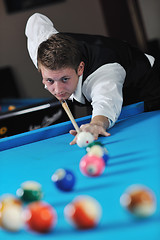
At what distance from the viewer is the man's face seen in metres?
2.10

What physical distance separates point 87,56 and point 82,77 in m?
0.17

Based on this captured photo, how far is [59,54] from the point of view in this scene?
2.09 metres

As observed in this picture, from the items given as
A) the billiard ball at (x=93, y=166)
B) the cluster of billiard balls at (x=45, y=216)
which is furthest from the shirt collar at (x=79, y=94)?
the cluster of billiard balls at (x=45, y=216)

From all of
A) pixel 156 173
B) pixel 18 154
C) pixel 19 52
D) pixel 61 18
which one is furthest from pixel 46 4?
pixel 156 173

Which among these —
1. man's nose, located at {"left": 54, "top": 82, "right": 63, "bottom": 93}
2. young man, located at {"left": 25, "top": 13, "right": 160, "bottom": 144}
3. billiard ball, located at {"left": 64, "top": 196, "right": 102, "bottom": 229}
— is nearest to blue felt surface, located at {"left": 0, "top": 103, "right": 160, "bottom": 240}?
billiard ball, located at {"left": 64, "top": 196, "right": 102, "bottom": 229}

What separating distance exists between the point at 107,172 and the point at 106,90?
919 mm

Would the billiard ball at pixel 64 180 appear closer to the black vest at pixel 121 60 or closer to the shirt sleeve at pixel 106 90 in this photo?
the shirt sleeve at pixel 106 90

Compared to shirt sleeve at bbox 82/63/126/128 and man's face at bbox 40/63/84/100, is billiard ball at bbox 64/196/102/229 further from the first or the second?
man's face at bbox 40/63/84/100

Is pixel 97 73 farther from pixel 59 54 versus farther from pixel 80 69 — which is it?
pixel 59 54

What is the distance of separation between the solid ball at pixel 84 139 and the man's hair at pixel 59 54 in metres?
0.61

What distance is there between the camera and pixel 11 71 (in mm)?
6746

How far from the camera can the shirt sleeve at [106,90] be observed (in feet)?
6.38

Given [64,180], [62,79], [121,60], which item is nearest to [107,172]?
[64,180]

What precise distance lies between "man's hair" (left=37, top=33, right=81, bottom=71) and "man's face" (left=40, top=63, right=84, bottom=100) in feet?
0.10
